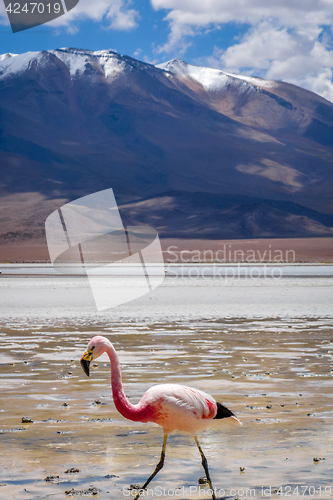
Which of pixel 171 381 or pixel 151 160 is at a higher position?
pixel 171 381

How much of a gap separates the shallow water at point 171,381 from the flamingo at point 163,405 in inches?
19.5

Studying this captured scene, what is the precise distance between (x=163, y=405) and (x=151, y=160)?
14430 centimetres

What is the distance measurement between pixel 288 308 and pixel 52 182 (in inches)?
4378

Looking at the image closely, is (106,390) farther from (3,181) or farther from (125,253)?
(3,181)

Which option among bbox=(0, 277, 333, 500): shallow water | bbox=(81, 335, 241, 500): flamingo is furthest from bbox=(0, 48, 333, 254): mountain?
bbox=(81, 335, 241, 500): flamingo

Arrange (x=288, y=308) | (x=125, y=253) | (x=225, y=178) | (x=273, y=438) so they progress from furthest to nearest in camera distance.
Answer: (x=225, y=178)
(x=125, y=253)
(x=288, y=308)
(x=273, y=438)

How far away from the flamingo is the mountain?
9637 cm

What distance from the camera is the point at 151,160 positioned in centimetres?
14812

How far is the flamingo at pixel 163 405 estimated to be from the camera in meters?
5.08

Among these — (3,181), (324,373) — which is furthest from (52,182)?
(324,373)

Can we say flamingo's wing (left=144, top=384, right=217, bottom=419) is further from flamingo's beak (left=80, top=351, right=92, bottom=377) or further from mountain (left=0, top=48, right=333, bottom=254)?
mountain (left=0, top=48, right=333, bottom=254)

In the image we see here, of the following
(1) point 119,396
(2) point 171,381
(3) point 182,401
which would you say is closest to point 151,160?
(2) point 171,381

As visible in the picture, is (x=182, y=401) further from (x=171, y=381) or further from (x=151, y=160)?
(x=151, y=160)

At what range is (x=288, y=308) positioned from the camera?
21000 mm
